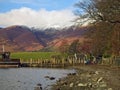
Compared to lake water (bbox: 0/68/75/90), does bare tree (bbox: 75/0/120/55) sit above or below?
above

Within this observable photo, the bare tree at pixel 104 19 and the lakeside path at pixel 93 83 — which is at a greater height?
the bare tree at pixel 104 19

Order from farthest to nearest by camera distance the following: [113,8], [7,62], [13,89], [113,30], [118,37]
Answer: [7,62]
[118,37]
[113,30]
[113,8]
[13,89]

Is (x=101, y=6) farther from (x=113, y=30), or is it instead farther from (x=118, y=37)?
(x=118, y=37)

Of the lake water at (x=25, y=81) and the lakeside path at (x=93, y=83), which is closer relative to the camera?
the lakeside path at (x=93, y=83)

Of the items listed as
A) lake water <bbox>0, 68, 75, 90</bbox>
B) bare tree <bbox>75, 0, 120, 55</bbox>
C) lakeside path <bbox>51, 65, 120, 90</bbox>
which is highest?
bare tree <bbox>75, 0, 120, 55</bbox>

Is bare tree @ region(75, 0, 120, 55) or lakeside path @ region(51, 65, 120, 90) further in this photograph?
bare tree @ region(75, 0, 120, 55)

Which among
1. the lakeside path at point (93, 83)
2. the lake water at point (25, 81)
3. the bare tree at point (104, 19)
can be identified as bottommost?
the lake water at point (25, 81)

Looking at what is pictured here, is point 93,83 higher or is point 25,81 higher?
point 93,83

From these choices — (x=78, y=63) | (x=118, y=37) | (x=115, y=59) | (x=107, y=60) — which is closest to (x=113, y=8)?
(x=118, y=37)

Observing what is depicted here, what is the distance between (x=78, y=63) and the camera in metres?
112

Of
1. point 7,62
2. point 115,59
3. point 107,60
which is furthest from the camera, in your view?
point 7,62

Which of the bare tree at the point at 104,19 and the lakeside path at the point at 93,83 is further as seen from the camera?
the bare tree at the point at 104,19

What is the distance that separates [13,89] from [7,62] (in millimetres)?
67104

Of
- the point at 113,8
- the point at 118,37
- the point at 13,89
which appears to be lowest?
the point at 13,89
